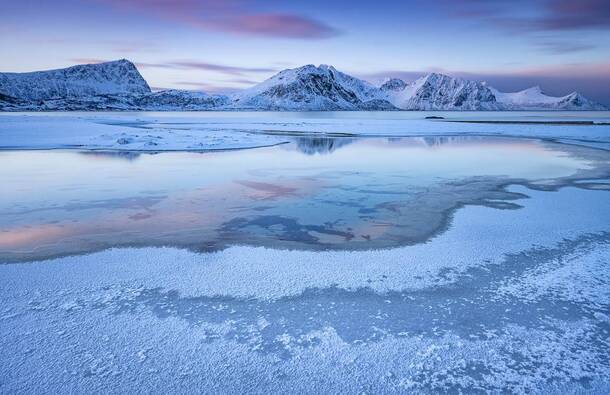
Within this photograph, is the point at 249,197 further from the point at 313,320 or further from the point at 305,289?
the point at 313,320

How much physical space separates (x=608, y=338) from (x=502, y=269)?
1.80 meters

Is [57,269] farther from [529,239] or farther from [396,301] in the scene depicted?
[529,239]

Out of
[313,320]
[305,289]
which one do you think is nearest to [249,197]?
[305,289]

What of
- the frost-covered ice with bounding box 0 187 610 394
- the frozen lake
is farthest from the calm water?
the frost-covered ice with bounding box 0 187 610 394

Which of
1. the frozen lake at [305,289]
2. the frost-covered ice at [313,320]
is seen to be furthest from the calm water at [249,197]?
the frost-covered ice at [313,320]

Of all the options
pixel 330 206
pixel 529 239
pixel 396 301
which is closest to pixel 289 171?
pixel 330 206

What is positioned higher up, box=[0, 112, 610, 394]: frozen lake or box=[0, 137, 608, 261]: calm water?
box=[0, 137, 608, 261]: calm water

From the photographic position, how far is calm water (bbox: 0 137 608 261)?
7223mm

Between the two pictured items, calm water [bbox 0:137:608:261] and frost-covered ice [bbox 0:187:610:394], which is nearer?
frost-covered ice [bbox 0:187:610:394]

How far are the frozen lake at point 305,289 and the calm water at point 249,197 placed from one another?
0.08 meters

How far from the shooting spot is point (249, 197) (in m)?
10.4

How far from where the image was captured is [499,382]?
3.49 metres

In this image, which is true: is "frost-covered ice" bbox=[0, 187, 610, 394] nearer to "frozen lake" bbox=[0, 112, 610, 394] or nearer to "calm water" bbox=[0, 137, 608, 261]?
"frozen lake" bbox=[0, 112, 610, 394]

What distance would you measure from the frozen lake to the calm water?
0.08 meters
